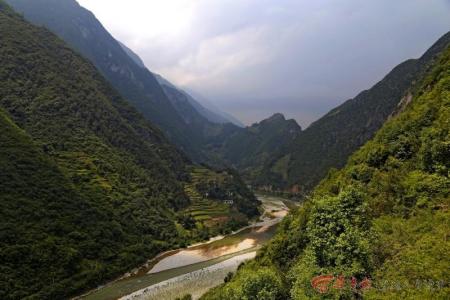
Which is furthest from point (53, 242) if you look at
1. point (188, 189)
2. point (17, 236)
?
point (188, 189)

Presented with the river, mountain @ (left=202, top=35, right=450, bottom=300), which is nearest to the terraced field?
the river

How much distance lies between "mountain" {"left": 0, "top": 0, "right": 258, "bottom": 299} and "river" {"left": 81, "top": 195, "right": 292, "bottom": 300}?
3378 millimetres

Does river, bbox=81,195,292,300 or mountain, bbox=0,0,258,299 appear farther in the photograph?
mountain, bbox=0,0,258,299

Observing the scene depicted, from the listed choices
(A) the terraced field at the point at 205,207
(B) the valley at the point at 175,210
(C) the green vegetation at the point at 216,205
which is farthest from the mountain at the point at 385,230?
(A) the terraced field at the point at 205,207

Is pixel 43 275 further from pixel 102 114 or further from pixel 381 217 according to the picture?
pixel 102 114

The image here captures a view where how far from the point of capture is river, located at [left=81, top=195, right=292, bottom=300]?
7262cm

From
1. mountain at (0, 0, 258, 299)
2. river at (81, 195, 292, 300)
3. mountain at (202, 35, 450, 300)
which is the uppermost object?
mountain at (0, 0, 258, 299)

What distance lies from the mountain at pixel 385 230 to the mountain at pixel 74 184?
41358mm

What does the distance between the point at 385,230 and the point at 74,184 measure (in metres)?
79.9

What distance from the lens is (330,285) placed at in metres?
29.5

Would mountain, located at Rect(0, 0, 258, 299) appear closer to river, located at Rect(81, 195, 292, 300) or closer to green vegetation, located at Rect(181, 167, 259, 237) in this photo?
green vegetation, located at Rect(181, 167, 259, 237)

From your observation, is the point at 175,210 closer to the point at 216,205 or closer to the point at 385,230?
the point at 216,205

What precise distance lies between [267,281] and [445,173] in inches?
744

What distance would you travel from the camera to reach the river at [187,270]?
72625 mm
